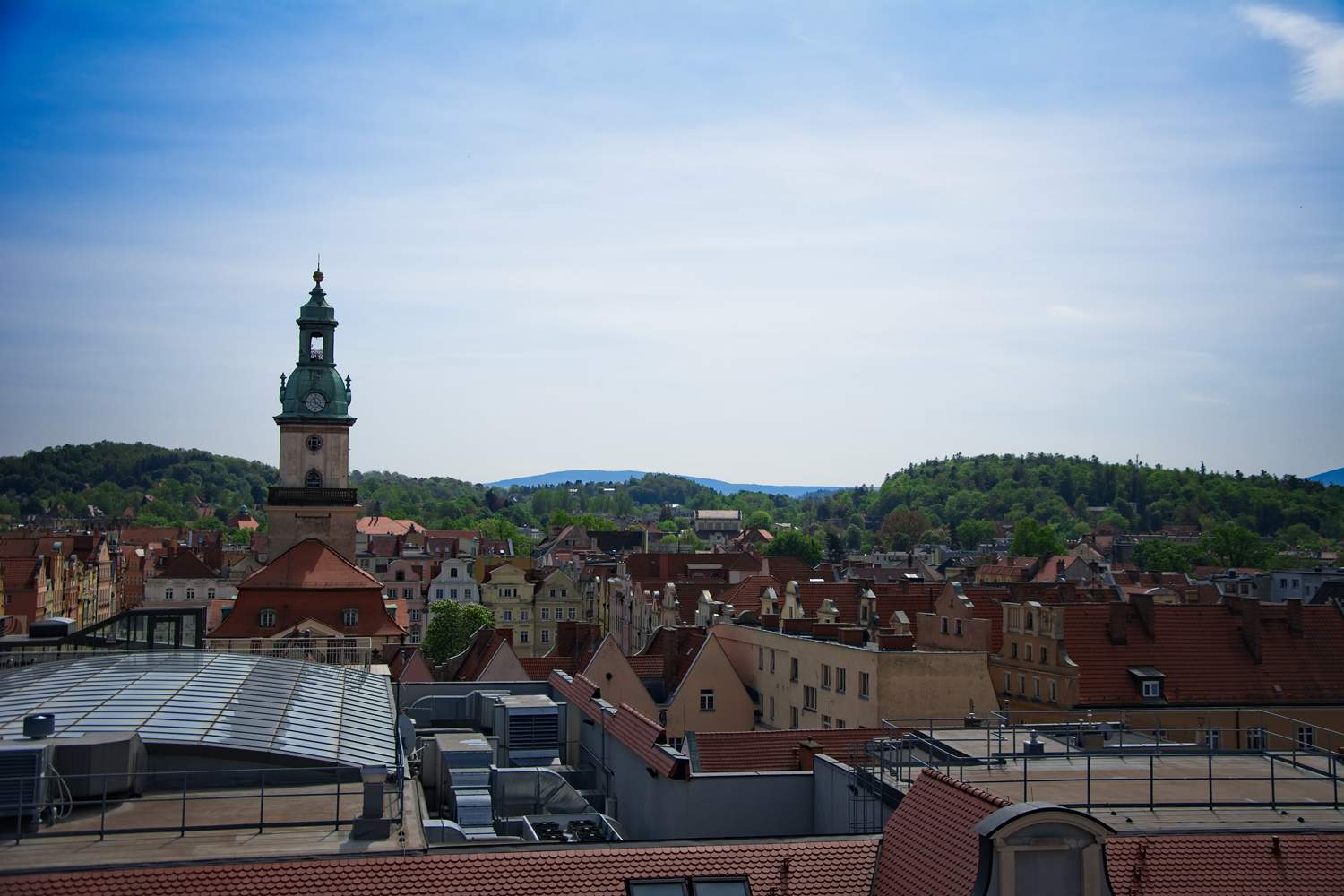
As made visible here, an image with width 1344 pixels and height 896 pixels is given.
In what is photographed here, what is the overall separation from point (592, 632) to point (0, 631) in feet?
92.9

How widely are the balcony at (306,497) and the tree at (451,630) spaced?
492 inches

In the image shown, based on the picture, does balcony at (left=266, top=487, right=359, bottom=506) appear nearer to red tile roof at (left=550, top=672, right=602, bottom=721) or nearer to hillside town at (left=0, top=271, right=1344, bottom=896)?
hillside town at (left=0, top=271, right=1344, bottom=896)

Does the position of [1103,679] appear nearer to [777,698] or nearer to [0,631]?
[777,698]

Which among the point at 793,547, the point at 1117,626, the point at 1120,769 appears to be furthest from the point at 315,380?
the point at 793,547

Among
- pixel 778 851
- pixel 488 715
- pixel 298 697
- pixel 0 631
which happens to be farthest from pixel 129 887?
pixel 0 631

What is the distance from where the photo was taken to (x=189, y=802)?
691 inches

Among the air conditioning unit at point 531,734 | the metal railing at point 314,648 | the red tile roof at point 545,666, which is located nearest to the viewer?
the air conditioning unit at point 531,734

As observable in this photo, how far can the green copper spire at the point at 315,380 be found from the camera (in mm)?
69062

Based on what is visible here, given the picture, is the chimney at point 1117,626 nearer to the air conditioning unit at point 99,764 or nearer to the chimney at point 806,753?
the chimney at point 806,753

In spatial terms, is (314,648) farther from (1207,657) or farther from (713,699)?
(1207,657)

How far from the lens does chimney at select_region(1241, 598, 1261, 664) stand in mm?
44406

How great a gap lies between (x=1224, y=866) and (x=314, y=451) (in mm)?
59390

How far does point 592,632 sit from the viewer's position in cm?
6025

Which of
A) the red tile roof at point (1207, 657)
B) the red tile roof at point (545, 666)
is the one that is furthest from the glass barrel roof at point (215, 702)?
the red tile roof at point (1207, 657)
